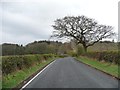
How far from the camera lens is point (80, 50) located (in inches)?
3391

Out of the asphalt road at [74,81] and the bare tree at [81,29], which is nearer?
the asphalt road at [74,81]

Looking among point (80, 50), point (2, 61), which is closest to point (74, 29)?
point (80, 50)

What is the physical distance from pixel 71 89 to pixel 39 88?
1.67 meters

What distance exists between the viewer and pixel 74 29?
6384 cm

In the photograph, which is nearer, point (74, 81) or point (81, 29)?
point (74, 81)

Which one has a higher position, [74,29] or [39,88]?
[74,29]

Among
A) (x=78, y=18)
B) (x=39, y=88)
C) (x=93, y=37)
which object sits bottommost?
(x=39, y=88)

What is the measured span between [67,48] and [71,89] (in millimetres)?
137915

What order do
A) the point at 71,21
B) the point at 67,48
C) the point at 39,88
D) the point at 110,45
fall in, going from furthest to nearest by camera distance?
the point at 67,48 → the point at 110,45 → the point at 71,21 → the point at 39,88

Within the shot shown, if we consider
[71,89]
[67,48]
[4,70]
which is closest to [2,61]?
[4,70]

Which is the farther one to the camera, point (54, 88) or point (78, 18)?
point (78, 18)

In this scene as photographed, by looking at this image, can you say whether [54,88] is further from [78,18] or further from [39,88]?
[78,18]

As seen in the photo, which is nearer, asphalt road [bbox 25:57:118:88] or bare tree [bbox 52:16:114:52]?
asphalt road [bbox 25:57:118:88]

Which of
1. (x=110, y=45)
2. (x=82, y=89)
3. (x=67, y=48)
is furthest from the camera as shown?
(x=67, y=48)
